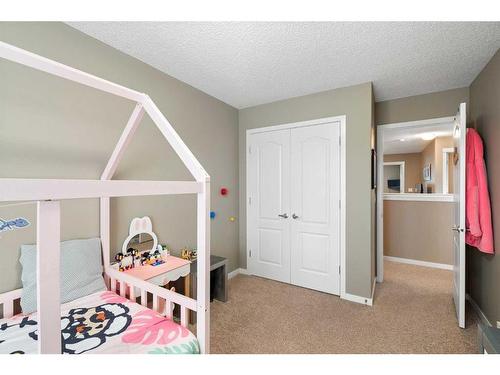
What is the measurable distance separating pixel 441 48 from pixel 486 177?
3.94 ft

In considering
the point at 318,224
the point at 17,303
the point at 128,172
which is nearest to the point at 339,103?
the point at 318,224

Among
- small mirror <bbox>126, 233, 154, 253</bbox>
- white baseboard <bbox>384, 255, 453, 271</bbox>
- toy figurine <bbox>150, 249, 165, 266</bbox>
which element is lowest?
white baseboard <bbox>384, 255, 453, 271</bbox>

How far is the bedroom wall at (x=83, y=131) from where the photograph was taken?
1401 mm

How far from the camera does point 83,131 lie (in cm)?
171

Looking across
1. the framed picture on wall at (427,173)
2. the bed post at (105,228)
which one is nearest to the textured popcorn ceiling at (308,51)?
the bed post at (105,228)

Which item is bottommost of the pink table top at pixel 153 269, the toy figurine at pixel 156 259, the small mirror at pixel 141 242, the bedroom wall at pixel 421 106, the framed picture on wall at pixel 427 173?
the pink table top at pixel 153 269

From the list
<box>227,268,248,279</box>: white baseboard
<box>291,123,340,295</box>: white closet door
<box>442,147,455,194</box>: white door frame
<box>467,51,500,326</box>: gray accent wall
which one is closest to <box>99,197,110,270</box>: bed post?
<box>227,268,248,279</box>: white baseboard

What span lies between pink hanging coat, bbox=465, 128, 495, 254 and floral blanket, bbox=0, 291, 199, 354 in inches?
95.0

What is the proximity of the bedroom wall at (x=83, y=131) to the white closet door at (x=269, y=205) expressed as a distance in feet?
2.76

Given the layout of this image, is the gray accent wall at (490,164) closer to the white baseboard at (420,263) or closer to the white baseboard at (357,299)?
the white baseboard at (357,299)

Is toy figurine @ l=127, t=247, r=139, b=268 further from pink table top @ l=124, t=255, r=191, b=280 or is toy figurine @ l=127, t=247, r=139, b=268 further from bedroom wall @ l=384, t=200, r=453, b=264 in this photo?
bedroom wall @ l=384, t=200, r=453, b=264

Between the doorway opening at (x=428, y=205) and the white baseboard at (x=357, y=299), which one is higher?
the doorway opening at (x=428, y=205)

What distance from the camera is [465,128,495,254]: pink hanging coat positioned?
197 cm

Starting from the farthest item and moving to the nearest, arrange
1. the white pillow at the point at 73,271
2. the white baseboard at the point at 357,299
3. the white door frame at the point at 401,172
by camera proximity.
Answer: the white door frame at the point at 401,172, the white baseboard at the point at 357,299, the white pillow at the point at 73,271
